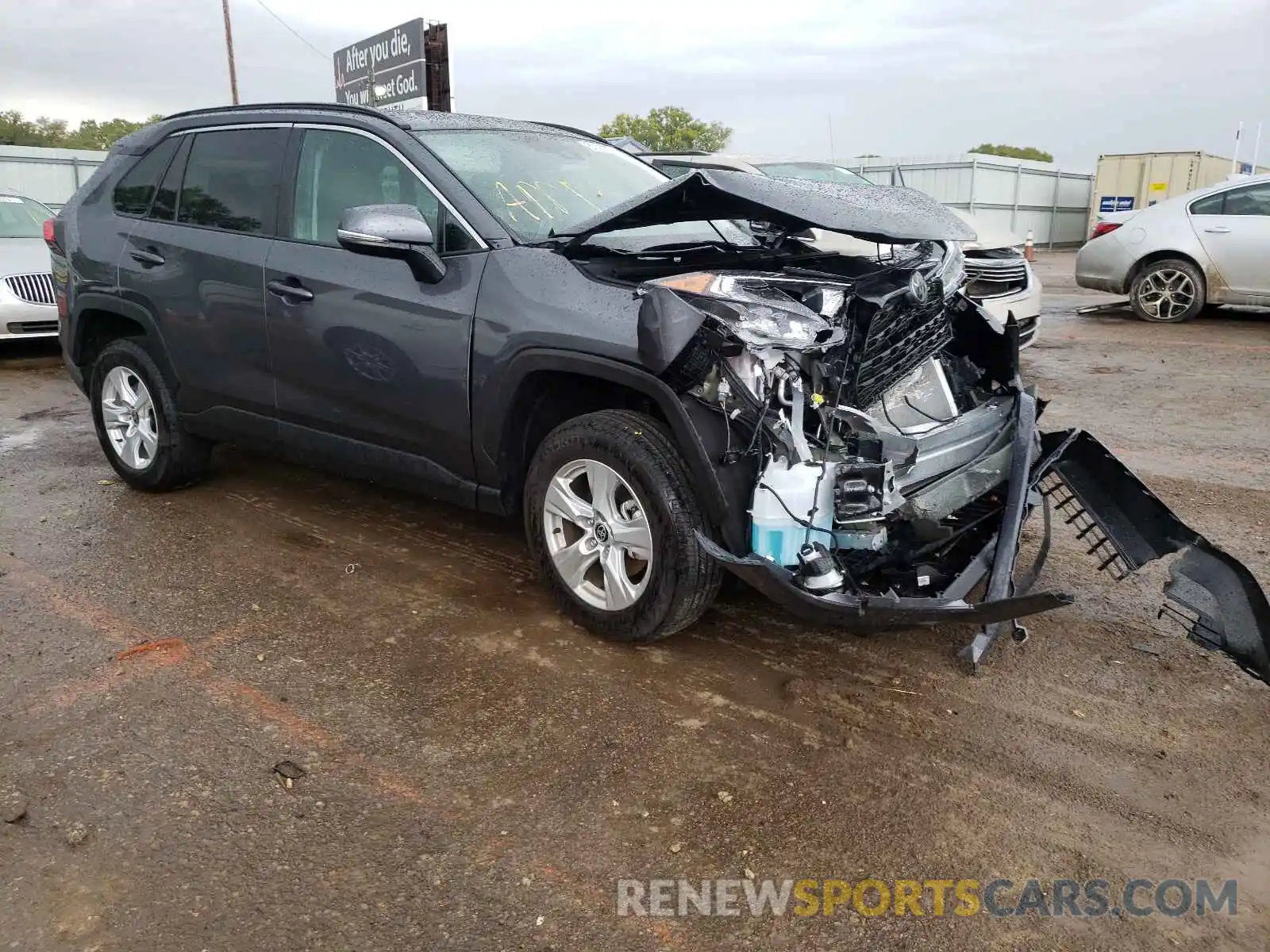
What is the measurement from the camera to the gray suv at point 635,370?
9.92ft

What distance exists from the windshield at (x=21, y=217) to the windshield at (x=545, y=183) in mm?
8046

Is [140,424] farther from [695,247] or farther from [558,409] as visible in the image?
[695,247]

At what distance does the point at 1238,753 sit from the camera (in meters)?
2.89

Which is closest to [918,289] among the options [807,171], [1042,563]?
[1042,563]

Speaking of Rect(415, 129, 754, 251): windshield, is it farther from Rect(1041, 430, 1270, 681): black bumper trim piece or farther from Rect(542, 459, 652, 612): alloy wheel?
Rect(1041, 430, 1270, 681): black bumper trim piece

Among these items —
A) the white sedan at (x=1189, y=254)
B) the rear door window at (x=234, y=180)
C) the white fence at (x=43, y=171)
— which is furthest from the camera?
the white fence at (x=43, y=171)

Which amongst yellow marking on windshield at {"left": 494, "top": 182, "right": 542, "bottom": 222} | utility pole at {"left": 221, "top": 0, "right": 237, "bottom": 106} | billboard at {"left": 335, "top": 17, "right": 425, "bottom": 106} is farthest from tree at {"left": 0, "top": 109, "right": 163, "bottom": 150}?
yellow marking on windshield at {"left": 494, "top": 182, "right": 542, "bottom": 222}

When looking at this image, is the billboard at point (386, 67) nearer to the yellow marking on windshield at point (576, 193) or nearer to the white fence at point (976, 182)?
the white fence at point (976, 182)

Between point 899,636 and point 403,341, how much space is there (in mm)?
2149

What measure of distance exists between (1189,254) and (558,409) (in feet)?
31.5

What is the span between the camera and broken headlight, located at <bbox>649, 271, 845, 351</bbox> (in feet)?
9.64

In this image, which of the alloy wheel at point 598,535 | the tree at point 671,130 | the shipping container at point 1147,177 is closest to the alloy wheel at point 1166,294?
the alloy wheel at point 598,535

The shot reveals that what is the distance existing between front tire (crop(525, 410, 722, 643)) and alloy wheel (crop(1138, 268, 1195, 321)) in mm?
9790

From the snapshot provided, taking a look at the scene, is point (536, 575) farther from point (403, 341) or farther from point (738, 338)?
point (738, 338)
